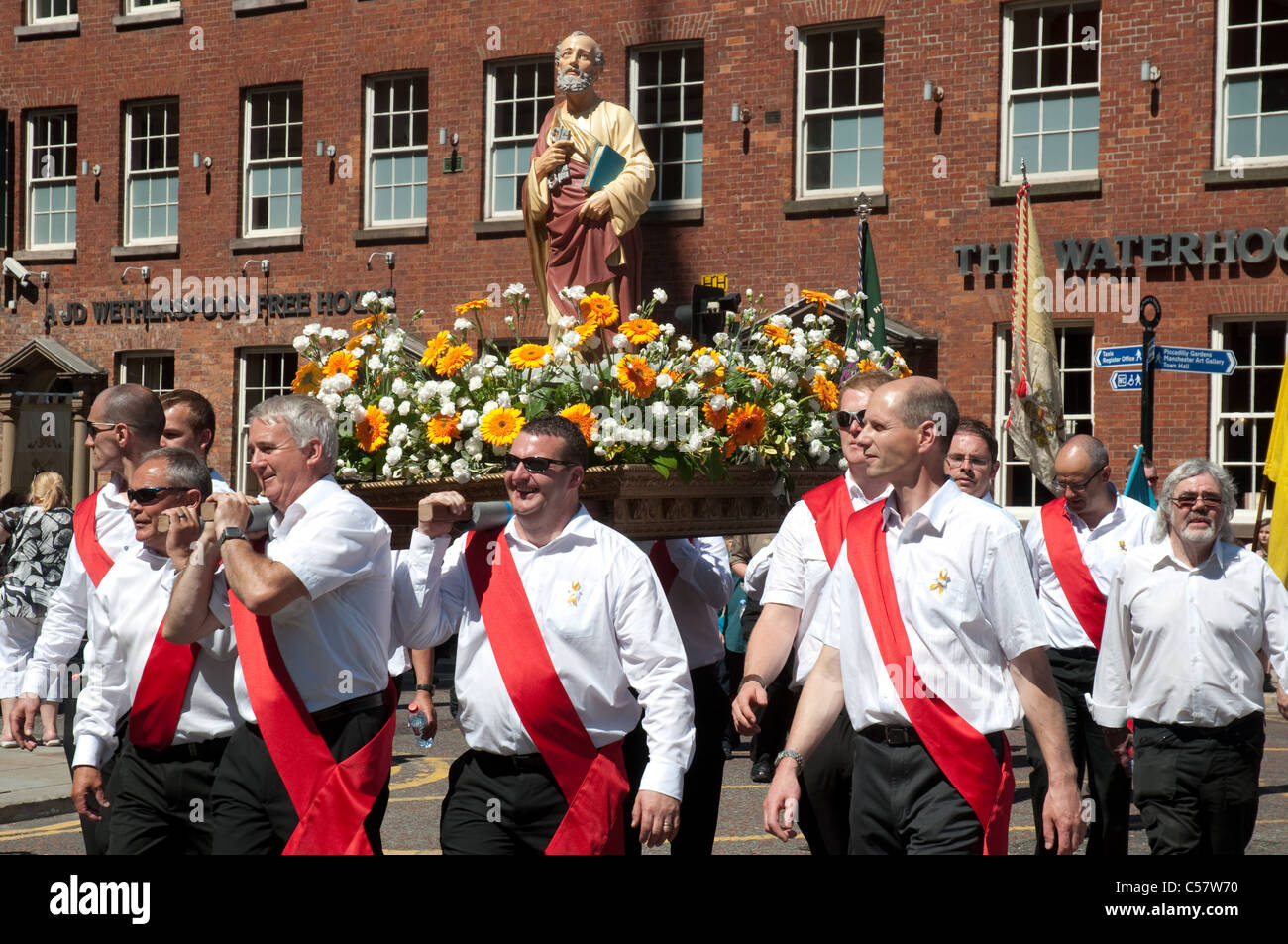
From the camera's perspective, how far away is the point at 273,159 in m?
22.8

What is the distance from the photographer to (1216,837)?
628 cm

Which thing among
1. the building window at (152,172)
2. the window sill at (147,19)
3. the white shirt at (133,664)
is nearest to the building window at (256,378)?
the building window at (152,172)

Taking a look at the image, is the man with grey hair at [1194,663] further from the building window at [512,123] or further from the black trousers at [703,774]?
the building window at [512,123]

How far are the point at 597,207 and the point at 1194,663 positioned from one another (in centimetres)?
884

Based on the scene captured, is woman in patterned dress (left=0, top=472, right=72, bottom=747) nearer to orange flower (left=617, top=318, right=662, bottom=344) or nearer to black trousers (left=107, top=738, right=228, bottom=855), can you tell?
black trousers (left=107, top=738, right=228, bottom=855)

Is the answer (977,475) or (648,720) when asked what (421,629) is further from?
(977,475)

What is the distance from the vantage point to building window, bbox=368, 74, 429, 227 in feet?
71.5

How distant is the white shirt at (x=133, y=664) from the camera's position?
5164 millimetres

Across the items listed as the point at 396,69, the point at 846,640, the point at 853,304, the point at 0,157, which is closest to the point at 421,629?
the point at 846,640

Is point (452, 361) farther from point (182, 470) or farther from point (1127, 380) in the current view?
point (1127, 380)

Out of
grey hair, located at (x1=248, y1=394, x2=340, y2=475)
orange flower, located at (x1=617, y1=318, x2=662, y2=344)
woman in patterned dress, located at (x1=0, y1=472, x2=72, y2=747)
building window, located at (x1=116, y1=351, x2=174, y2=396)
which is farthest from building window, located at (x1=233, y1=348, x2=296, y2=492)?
grey hair, located at (x1=248, y1=394, x2=340, y2=475)

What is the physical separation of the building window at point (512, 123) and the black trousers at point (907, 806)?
54.6ft

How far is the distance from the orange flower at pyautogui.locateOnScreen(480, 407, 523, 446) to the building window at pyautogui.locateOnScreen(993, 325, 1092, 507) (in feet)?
41.7

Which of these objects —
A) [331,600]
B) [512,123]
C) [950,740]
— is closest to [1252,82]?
[512,123]
